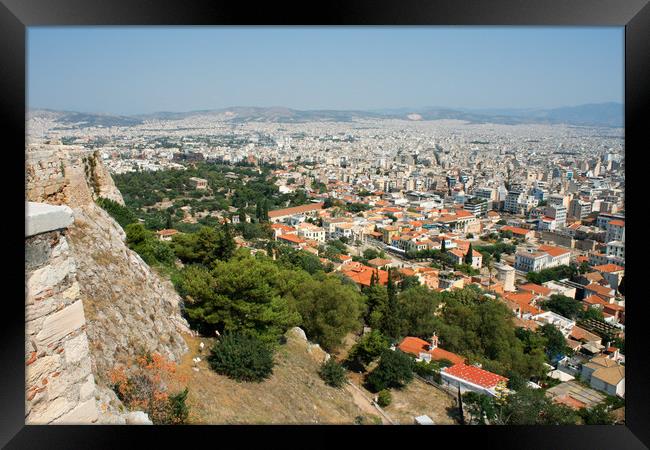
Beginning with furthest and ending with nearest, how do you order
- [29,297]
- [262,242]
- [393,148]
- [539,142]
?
1. [393,148]
2. [539,142]
3. [262,242]
4. [29,297]

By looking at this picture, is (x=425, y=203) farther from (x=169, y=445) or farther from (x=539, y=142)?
(x=169, y=445)

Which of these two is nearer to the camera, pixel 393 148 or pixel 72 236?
pixel 72 236

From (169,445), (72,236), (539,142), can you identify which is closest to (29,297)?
(169,445)

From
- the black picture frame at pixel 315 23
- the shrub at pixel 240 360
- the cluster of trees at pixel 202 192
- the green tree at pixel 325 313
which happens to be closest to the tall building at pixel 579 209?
the cluster of trees at pixel 202 192

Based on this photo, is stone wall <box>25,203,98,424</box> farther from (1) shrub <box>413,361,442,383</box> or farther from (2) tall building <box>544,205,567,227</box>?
(2) tall building <box>544,205,567,227</box>

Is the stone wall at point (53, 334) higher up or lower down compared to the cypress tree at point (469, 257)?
higher up

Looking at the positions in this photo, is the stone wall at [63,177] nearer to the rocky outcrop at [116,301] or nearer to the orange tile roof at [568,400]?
the rocky outcrop at [116,301]
